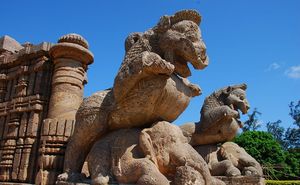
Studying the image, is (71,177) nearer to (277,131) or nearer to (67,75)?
(67,75)

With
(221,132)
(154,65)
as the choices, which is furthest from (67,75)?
(221,132)

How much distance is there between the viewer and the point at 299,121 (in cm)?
4019

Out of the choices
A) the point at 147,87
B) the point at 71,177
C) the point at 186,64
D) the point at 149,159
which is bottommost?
the point at 71,177

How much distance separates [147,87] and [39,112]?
8.34ft

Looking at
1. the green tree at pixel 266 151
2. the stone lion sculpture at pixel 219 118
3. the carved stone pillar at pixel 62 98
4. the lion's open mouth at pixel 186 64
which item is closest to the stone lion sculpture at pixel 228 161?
the stone lion sculpture at pixel 219 118

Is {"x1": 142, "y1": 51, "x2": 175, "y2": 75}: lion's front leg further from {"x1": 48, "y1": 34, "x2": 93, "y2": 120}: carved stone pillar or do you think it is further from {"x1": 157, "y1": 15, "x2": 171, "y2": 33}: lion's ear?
{"x1": 48, "y1": 34, "x2": 93, "y2": 120}: carved stone pillar

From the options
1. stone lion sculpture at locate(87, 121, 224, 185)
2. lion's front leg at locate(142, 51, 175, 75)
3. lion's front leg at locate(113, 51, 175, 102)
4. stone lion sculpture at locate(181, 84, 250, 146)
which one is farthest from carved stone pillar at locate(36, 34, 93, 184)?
stone lion sculpture at locate(181, 84, 250, 146)

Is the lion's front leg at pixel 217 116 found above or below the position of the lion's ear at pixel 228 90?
below

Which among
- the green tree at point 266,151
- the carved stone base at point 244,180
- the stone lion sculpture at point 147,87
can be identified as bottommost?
the carved stone base at point 244,180

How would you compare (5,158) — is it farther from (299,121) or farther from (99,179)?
(299,121)

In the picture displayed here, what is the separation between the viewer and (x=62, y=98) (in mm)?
5148

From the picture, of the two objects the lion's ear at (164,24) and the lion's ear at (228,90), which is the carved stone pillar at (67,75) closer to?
the lion's ear at (164,24)

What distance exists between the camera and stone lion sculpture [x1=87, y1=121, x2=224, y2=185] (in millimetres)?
3170

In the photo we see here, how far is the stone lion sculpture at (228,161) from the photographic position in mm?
4988
